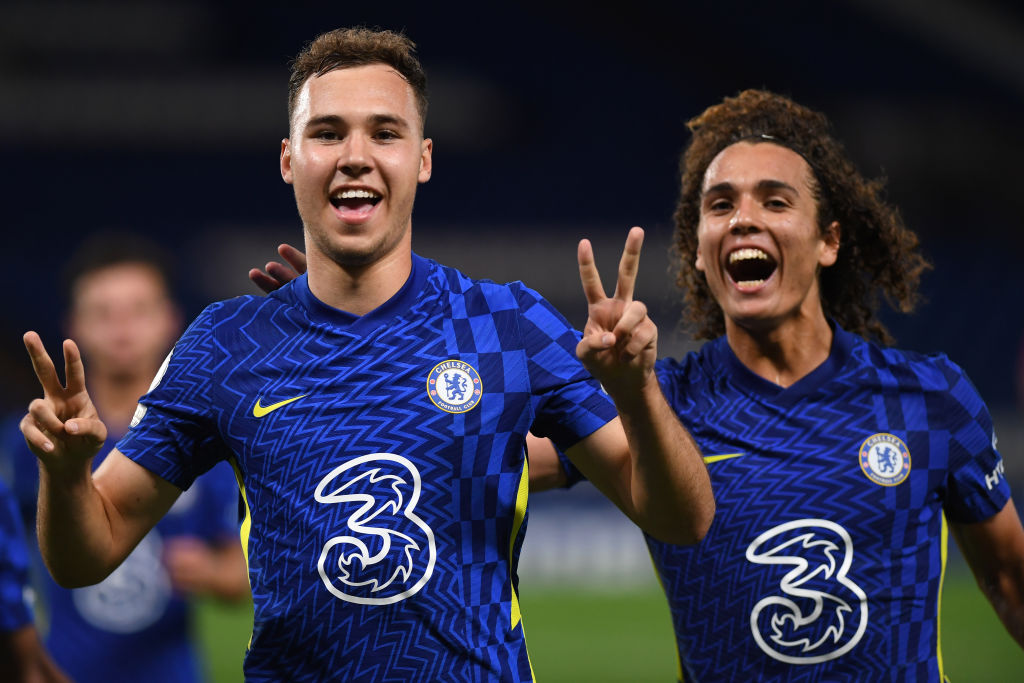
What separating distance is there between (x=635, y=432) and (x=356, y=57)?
1147 mm

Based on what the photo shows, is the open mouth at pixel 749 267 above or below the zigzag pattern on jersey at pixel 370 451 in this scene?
above

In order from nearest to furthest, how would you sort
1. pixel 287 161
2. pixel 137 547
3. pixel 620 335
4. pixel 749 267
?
1. pixel 620 335
2. pixel 287 161
3. pixel 749 267
4. pixel 137 547

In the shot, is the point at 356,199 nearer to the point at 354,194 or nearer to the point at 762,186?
the point at 354,194

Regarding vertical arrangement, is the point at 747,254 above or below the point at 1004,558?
above

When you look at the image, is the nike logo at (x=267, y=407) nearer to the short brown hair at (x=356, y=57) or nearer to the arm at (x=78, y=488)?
the arm at (x=78, y=488)

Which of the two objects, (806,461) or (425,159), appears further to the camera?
(806,461)

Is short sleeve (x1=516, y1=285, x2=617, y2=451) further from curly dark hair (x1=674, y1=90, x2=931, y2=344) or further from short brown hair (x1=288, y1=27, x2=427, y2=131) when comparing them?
curly dark hair (x1=674, y1=90, x2=931, y2=344)

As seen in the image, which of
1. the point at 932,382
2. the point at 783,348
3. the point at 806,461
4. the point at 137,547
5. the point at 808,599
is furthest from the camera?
the point at 137,547

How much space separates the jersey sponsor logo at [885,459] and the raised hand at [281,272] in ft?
5.50

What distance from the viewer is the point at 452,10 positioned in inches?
812

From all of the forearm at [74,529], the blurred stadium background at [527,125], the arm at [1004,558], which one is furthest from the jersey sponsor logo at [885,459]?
the blurred stadium background at [527,125]

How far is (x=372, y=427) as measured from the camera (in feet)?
9.47

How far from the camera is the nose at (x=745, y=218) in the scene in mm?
3834

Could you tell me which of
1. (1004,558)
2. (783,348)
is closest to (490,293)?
(783,348)
